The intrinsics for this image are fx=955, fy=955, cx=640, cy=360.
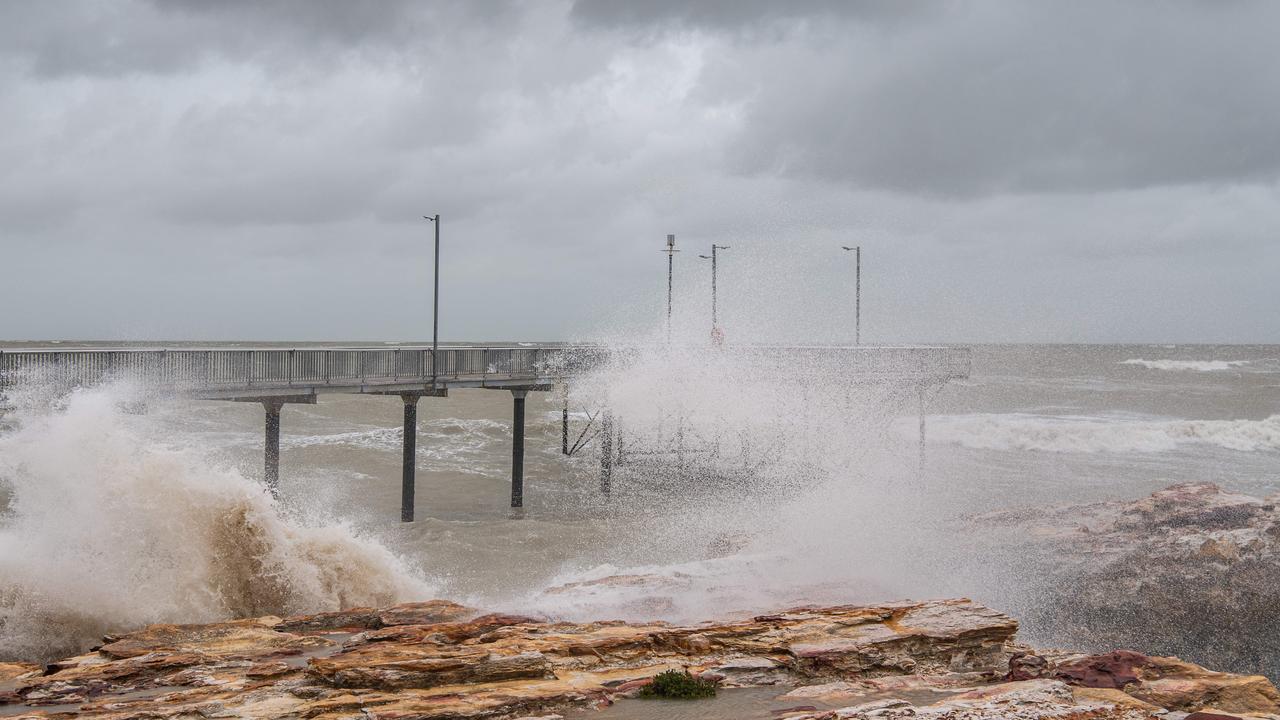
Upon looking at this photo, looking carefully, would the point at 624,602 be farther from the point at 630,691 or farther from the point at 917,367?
the point at 917,367

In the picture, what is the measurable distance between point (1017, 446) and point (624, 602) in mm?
36356

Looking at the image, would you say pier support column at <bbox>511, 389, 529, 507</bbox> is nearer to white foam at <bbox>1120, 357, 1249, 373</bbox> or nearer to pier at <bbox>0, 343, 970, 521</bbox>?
pier at <bbox>0, 343, 970, 521</bbox>

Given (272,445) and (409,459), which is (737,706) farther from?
(409,459)

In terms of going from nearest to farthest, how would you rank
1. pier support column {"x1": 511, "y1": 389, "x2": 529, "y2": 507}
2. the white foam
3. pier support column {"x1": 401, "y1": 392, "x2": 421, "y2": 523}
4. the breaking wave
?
pier support column {"x1": 401, "y1": 392, "x2": 421, "y2": 523} → pier support column {"x1": 511, "y1": 389, "x2": 529, "y2": 507} → the breaking wave → the white foam

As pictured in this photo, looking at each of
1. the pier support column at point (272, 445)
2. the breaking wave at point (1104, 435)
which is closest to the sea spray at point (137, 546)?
the pier support column at point (272, 445)

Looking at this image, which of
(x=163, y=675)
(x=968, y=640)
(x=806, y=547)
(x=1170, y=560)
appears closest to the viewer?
(x=163, y=675)

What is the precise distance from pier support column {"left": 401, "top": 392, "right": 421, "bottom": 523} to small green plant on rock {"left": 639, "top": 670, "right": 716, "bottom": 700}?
1806 cm

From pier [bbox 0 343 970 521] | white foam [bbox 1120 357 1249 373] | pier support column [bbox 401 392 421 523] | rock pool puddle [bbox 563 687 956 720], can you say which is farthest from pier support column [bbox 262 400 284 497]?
white foam [bbox 1120 357 1249 373]

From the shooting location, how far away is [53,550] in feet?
48.1

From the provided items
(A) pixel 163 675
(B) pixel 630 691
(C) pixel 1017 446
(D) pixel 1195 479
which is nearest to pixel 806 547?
(B) pixel 630 691

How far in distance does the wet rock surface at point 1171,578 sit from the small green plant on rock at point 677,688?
7.79m

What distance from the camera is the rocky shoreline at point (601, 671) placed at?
8.53 metres

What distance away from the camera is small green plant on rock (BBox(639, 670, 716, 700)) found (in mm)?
9062

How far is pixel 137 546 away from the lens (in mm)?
15070
